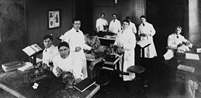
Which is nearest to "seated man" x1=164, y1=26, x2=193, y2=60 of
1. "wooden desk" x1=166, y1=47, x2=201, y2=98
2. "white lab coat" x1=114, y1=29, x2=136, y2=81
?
"wooden desk" x1=166, y1=47, x2=201, y2=98

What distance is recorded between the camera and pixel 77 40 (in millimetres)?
3514

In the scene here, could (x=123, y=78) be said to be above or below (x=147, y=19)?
below

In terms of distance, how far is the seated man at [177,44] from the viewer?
2740 mm

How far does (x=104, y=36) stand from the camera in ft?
14.0

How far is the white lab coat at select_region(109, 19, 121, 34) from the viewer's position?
3.61m

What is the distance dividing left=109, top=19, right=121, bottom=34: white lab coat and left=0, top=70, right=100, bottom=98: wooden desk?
1.80 meters

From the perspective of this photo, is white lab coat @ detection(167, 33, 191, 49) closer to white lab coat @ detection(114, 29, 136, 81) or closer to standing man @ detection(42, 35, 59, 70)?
white lab coat @ detection(114, 29, 136, 81)

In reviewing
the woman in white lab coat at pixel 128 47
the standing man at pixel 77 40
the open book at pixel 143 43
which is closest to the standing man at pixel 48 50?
the standing man at pixel 77 40

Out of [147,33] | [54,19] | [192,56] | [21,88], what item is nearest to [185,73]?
[192,56]

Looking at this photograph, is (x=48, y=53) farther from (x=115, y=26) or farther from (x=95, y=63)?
(x=115, y=26)

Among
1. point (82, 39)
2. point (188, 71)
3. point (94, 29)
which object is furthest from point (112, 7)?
point (188, 71)

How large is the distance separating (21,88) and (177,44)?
7.46 feet

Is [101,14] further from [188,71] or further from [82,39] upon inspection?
[188,71]

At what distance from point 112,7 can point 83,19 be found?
1.91 ft
